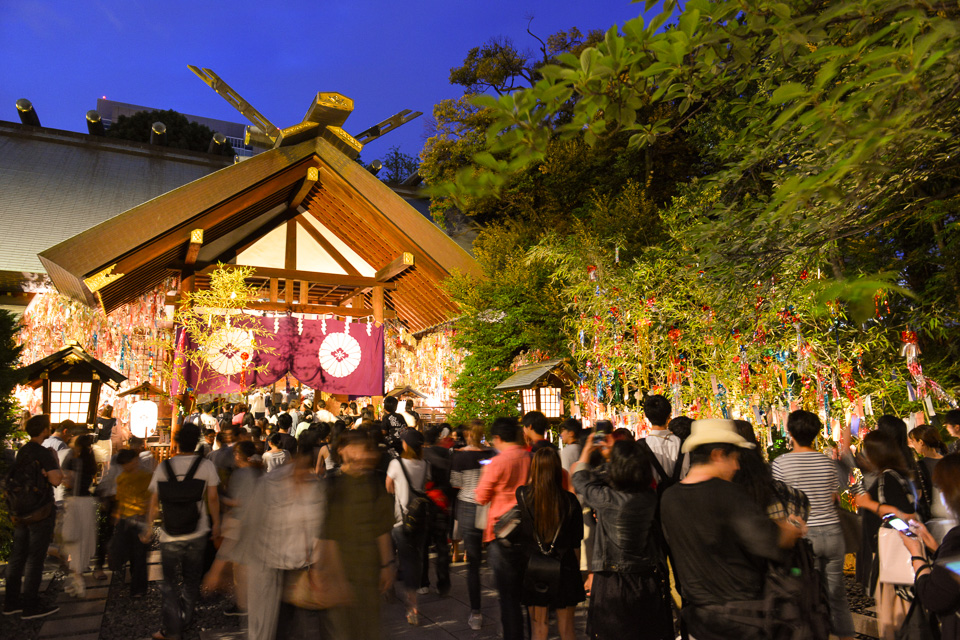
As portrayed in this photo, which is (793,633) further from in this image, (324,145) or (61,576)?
(324,145)

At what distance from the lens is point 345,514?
2.72 meters

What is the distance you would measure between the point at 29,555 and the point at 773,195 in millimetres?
5513

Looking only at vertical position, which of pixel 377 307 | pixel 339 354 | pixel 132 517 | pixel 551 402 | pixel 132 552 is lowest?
pixel 132 552

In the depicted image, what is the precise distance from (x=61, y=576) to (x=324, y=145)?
992 centimetres

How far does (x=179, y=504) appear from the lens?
3758 millimetres

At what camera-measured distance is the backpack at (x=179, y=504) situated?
148 inches

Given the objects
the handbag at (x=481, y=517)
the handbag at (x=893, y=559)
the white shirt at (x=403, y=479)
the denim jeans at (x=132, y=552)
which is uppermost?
the white shirt at (x=403, y=479)

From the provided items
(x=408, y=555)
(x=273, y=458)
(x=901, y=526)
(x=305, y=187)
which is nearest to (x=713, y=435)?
(x=901, y=526)

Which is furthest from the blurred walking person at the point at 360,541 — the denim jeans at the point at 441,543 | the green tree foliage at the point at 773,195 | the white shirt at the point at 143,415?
the white shirt at the point at 143,415

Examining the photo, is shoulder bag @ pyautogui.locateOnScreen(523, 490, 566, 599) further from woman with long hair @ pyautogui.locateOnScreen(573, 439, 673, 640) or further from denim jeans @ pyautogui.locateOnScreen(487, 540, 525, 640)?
woman with long hair @ pyautogui.locateOnScreen(573, 439, 673, 640)

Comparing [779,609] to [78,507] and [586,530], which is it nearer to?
[586,530]

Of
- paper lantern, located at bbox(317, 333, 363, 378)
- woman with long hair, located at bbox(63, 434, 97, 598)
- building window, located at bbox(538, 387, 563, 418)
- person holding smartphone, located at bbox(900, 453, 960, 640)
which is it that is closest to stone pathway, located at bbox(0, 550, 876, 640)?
woman with long hair, located at bbox(63, 434, 97, 598)

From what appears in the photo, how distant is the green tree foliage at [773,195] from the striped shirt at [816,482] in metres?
0.96

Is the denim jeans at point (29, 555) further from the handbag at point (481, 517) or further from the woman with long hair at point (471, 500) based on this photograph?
the handbag at point (481, 517)
